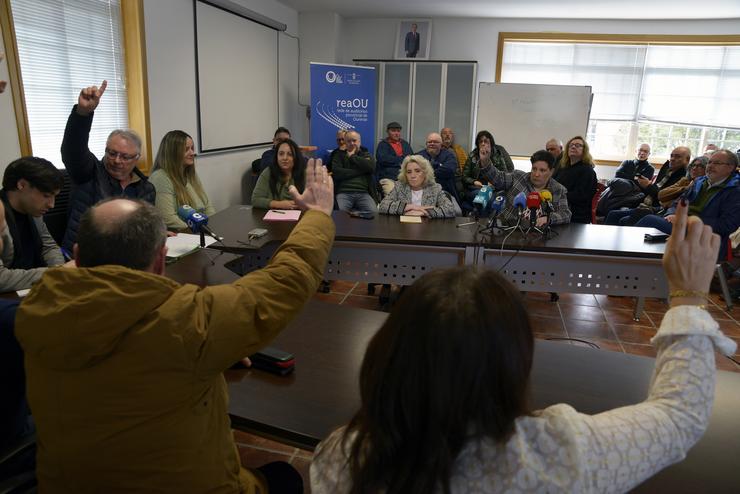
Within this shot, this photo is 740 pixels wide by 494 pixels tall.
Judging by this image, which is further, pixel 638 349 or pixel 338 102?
pixel 338 102

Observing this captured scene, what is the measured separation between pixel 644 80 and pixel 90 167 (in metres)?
7.45

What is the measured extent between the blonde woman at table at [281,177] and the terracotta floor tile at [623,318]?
247 centimetres

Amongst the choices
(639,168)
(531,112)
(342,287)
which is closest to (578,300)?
(342,287)

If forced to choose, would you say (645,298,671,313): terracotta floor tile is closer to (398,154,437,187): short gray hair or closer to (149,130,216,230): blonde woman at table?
(398,154,437,187): short gray hair

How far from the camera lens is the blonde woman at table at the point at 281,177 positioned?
377 cm

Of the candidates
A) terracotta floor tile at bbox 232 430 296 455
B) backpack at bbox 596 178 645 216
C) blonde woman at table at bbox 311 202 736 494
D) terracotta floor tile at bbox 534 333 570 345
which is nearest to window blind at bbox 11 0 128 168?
terracotta floor tile at bbox 232 430 296 455

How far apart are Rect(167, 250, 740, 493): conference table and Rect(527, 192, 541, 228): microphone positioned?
1.61m

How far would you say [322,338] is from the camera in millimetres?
1555

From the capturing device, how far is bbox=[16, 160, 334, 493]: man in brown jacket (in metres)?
0.80

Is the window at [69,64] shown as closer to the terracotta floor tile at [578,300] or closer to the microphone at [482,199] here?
the microphone at [482,199]

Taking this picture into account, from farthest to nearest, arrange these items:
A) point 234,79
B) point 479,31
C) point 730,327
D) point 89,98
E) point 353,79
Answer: point 479,31, point 353,79, point 234,79, point 730,327, point 89,98

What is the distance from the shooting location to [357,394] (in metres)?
1.27

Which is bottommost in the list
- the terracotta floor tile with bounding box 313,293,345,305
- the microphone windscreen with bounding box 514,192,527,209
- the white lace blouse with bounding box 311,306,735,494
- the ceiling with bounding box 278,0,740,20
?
the terracotta floor tile with bounding box 313,293,345,305

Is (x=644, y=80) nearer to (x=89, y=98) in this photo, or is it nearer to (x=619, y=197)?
(x=619, y=197)
